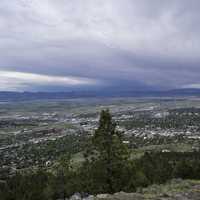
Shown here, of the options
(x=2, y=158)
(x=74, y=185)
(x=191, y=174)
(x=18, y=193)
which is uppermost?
(x=191, y=174)

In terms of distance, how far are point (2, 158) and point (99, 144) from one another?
116528mm

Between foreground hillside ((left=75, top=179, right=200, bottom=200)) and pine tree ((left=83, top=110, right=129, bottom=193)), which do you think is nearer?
foreground hillside ((left=75, top=179, right=200, bottom=200))

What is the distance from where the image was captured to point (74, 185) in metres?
58.9

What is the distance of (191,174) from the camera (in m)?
49.4

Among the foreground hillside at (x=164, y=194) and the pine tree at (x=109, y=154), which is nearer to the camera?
the foreground hillside at (x=164, y=194)

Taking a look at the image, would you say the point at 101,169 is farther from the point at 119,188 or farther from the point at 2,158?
the point at 2,158

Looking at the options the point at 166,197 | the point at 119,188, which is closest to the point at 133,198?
the point at 166,197

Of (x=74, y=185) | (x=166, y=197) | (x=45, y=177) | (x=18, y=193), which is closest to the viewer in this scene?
(x=166, y=197)

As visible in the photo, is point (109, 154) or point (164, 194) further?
point (109, 154)

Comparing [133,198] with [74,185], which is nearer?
[133,198]

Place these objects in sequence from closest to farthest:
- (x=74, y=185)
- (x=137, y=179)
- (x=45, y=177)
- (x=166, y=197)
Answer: (x=166, y=197), (x=137, y=179), (x=74, y=185), (x=45, y=177)

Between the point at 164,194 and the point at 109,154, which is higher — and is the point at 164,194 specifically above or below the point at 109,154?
below

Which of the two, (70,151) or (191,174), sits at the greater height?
(191,174)

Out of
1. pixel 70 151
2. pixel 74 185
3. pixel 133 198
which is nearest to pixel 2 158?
pixel 70 151
